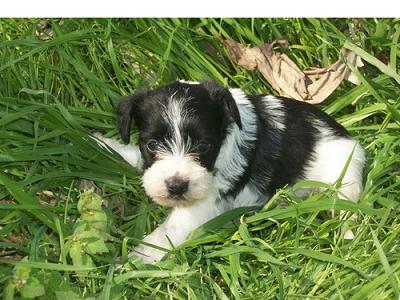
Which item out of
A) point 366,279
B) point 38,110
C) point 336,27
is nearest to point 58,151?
point 38,110

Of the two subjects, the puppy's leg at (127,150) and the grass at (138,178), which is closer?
the grass at (138,178)

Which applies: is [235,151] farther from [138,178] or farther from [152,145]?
[138,178]

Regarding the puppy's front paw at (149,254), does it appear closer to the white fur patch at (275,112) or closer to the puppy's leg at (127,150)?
the puppy's leg at (127,150)

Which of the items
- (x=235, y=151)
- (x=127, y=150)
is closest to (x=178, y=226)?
(x=235, y=151)

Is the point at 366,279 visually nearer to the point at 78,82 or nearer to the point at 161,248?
the point at 161,248

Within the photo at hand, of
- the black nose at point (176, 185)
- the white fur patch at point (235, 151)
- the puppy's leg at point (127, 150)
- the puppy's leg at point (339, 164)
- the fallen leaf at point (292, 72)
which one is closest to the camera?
the black nose at point (176, 185)

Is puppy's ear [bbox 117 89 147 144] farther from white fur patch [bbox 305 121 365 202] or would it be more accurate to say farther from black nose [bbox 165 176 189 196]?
white fur patch [bbox 305 121 365 202]

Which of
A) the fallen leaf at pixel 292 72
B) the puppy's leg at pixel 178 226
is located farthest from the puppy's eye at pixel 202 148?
the fallen leaf at pixel 292 72
